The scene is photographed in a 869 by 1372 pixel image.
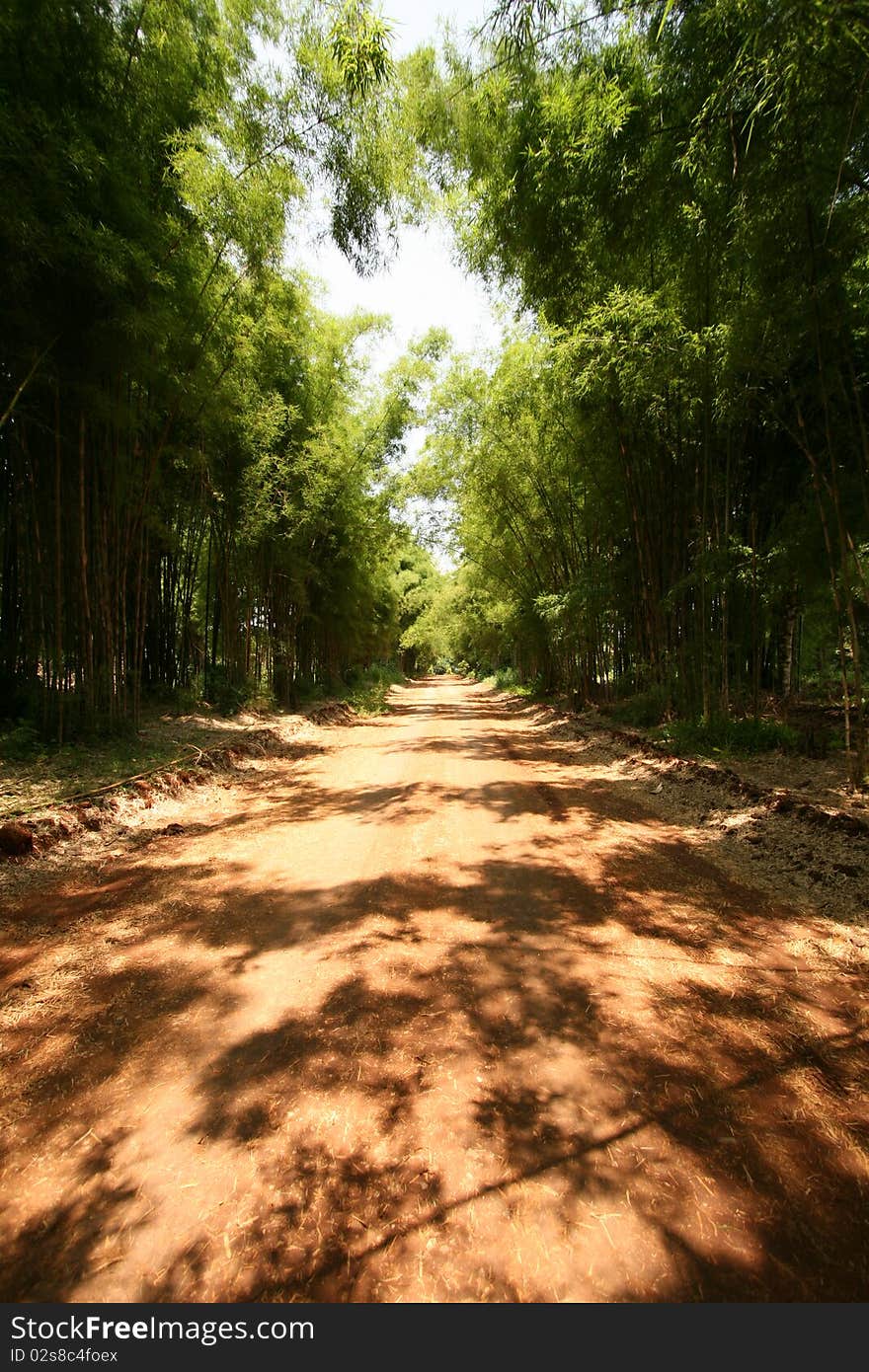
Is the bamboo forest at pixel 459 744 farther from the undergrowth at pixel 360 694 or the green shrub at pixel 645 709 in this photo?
the undergrowth at pixel 360 694

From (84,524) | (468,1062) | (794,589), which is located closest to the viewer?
(468,1062)

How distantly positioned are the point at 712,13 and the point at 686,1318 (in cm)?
456

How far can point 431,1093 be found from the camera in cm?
153

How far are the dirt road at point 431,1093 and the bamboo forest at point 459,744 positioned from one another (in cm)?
1

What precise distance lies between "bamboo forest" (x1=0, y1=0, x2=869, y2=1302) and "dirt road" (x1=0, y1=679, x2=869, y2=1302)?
Result: 11mm

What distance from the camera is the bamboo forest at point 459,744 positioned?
1250 millimetres

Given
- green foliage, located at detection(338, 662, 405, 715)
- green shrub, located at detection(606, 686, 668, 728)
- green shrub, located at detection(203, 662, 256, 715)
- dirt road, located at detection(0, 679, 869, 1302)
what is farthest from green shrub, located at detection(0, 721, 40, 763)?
green foliage, located at detection(338, 662, 405, 715)

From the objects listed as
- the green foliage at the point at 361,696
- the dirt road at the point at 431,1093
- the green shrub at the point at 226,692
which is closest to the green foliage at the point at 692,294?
the dirt road at the point at 431,1093

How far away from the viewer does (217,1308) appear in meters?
1.03

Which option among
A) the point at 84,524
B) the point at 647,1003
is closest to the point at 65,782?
the point at 84,524

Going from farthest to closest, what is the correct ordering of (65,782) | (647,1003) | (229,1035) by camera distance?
(65,782)
(647,1003)
(229,1035)

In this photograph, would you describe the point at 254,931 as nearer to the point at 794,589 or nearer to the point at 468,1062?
the point at 468,1062

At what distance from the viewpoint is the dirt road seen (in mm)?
1106

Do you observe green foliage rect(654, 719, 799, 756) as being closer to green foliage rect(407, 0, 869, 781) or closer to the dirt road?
green foliage rect(407, 0, 869, 781)
